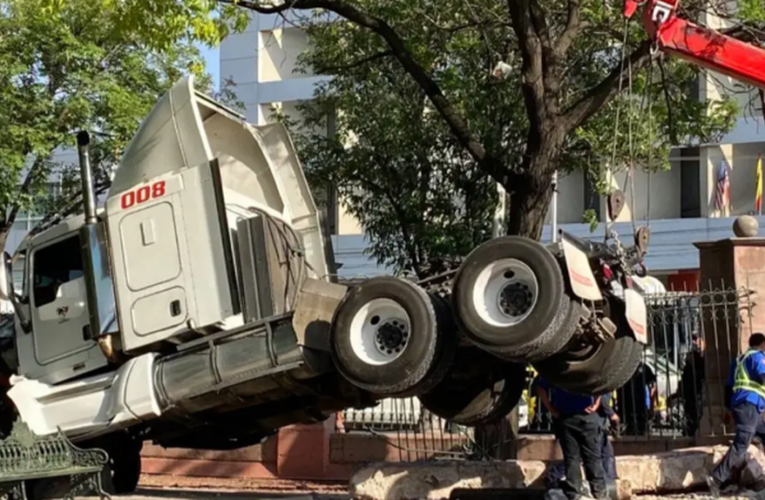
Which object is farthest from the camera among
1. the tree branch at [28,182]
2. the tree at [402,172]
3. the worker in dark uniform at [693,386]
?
the tree branch at [28,182]

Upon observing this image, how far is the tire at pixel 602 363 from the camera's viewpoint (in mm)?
8562

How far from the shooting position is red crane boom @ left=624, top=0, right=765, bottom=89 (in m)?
9.67

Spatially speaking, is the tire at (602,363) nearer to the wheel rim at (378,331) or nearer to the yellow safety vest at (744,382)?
the wheel rim at (378,331)

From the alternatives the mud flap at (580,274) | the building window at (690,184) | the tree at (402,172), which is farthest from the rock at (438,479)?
the building window at (690,184)

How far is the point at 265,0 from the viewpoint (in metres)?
12.9

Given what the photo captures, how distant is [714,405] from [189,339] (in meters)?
6.12

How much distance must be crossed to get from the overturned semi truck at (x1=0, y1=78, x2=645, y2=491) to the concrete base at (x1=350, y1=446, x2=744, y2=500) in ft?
2.01

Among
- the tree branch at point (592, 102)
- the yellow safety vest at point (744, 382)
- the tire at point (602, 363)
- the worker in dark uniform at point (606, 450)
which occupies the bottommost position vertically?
the worker in dark uniform at point (606, 450)

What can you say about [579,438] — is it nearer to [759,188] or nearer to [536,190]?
[536,190]

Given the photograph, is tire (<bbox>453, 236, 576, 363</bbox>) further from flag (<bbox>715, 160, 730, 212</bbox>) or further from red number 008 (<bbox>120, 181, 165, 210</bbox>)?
flag (<bbox>715, 160, 730, 212</bbox>)

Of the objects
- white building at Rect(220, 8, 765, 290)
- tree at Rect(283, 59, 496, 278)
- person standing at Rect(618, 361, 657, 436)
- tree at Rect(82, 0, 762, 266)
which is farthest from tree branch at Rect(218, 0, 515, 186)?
white building at Rect(220, 8, 765, 290)

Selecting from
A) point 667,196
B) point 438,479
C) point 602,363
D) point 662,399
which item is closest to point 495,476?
point 438,479

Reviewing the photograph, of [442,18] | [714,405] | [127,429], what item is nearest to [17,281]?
[127,429]

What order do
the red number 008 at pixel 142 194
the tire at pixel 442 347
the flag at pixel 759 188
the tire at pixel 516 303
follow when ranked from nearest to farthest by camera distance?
the tire at pixel 516 303
the tire at pixel 442 347
the red number 008 at pixel 142 194
the flag at pixel 759 188
